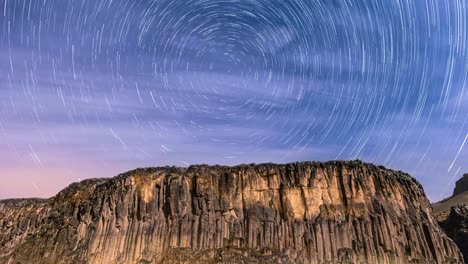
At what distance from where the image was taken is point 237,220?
57.8 m

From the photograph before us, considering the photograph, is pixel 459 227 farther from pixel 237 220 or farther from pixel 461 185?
pixel 461 185

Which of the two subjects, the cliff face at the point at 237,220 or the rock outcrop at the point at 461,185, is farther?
the rock outcrop at the point at 461,185

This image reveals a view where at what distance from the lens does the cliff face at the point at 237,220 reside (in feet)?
183

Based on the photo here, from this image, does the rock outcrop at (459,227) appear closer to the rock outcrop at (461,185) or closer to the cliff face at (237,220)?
the cliff face at (237,220)

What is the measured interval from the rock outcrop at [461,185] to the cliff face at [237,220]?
353 ft

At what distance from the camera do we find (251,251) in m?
54.9

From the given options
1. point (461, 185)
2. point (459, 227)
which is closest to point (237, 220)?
point (459, 227)

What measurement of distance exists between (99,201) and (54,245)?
789 cm

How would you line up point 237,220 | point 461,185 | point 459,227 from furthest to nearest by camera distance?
point 461,185, point 459,227, point 237,220

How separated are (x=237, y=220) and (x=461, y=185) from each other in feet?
435

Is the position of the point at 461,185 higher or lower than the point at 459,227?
higher

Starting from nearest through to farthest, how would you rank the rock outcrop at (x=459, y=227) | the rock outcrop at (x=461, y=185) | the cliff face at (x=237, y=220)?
the cliff face at (x=237, y=220), the rock outcrop at (x=459, y=227), the rock outcrop at (x=461, y=185)

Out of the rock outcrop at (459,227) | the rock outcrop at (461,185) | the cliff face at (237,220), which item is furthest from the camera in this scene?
the rock outcrop at (461,185)

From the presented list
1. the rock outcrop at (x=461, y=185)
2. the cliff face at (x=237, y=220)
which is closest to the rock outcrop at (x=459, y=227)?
the cliff face at (x=237, y=220)
